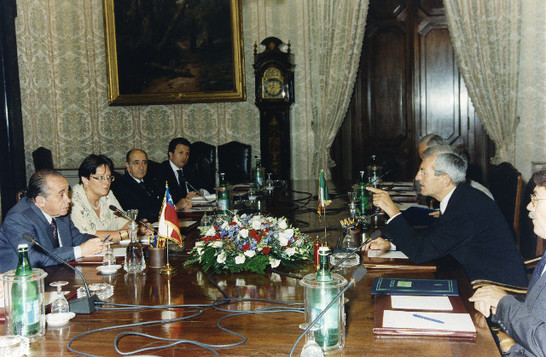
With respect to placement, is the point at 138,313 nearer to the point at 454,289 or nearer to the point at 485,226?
the point at 454,289

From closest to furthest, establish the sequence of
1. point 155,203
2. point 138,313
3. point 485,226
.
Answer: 1. point 138,313
2. point 485,226
3. point 155,203

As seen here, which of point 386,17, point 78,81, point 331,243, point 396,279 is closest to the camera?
point 396,279

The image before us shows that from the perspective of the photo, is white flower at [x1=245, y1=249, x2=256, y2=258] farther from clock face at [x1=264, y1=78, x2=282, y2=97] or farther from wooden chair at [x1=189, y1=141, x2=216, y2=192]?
clock face at [x1=264, y1=78, x2=282, y2=97]

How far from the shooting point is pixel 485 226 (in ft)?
8.91

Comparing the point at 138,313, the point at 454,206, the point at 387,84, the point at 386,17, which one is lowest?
the point at 138,313

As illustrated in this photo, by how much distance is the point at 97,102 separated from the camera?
757 cm

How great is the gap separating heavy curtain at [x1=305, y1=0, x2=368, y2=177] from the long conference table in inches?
179

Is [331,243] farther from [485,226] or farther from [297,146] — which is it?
[297,146]

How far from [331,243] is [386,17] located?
4.69 meters

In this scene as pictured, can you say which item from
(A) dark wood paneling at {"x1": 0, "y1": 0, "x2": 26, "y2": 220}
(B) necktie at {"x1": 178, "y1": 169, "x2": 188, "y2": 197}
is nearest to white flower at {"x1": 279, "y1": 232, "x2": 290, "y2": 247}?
(B) necktie at {"x1": 178, "y1": 169, "x2": 188, "y2": 197}

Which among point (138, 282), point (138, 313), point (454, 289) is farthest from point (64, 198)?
point (454, 289)

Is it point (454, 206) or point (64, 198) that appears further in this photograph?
point (64, 198)

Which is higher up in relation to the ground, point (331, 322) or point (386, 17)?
point (386, 17)

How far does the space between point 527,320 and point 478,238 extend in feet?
3.07
